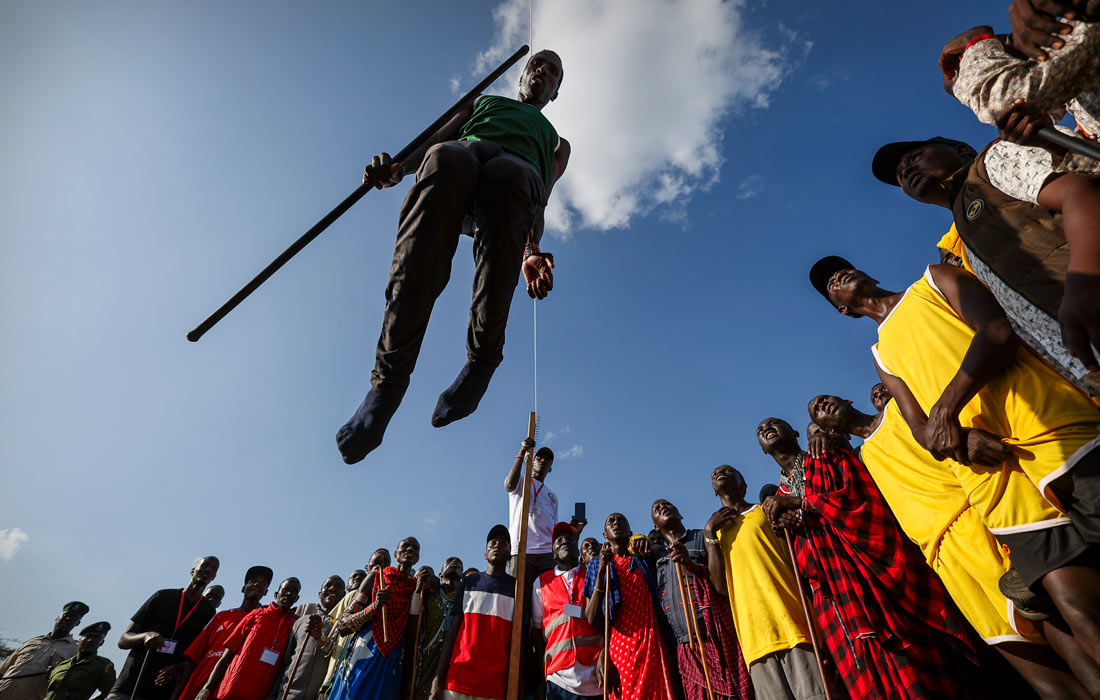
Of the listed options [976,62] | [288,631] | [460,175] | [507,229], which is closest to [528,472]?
[507,229]

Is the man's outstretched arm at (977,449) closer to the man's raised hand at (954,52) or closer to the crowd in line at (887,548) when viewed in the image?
the crowd in line at (887,548)

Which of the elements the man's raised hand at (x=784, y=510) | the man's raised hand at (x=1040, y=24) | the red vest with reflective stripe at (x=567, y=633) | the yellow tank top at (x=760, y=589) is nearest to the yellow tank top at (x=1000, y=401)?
the man's raised hand at (x=1040, y=24)

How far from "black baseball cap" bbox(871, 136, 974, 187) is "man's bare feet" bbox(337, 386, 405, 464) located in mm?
2953

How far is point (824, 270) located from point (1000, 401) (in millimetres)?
1492

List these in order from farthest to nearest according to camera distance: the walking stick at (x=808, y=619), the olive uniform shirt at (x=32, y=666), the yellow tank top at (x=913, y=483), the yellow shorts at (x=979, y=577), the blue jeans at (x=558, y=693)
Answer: the olive uniform shirt at (x=32, y=666) → the blue jeans at (x=558, y=693) → the walking stick at (x=808, y=619) → the yellow tank top at (x=913, y=483) → the yellow shorts at (x=979, y=577)

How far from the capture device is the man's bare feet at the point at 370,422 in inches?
132

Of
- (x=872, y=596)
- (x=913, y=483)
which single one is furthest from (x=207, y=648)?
(x=913, y=483)

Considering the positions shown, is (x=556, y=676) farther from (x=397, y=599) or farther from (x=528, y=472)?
(x=528, y=472)

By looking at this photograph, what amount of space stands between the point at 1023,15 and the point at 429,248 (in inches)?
98.6

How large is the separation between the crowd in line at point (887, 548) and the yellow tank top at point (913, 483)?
0.01m

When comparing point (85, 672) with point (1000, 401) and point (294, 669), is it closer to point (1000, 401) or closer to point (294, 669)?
point (294, 669)

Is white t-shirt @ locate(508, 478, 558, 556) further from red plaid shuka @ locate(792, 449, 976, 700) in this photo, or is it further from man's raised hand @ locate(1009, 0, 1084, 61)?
man's raised hand @ locate(1009, 0, 1084, 61)

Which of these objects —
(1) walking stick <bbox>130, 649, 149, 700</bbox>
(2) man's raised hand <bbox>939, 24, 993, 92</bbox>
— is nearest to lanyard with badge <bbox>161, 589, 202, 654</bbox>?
(1) walking stick <bbox>130, 649, 149, 700</bbox>

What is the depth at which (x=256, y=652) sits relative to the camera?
612 cm
